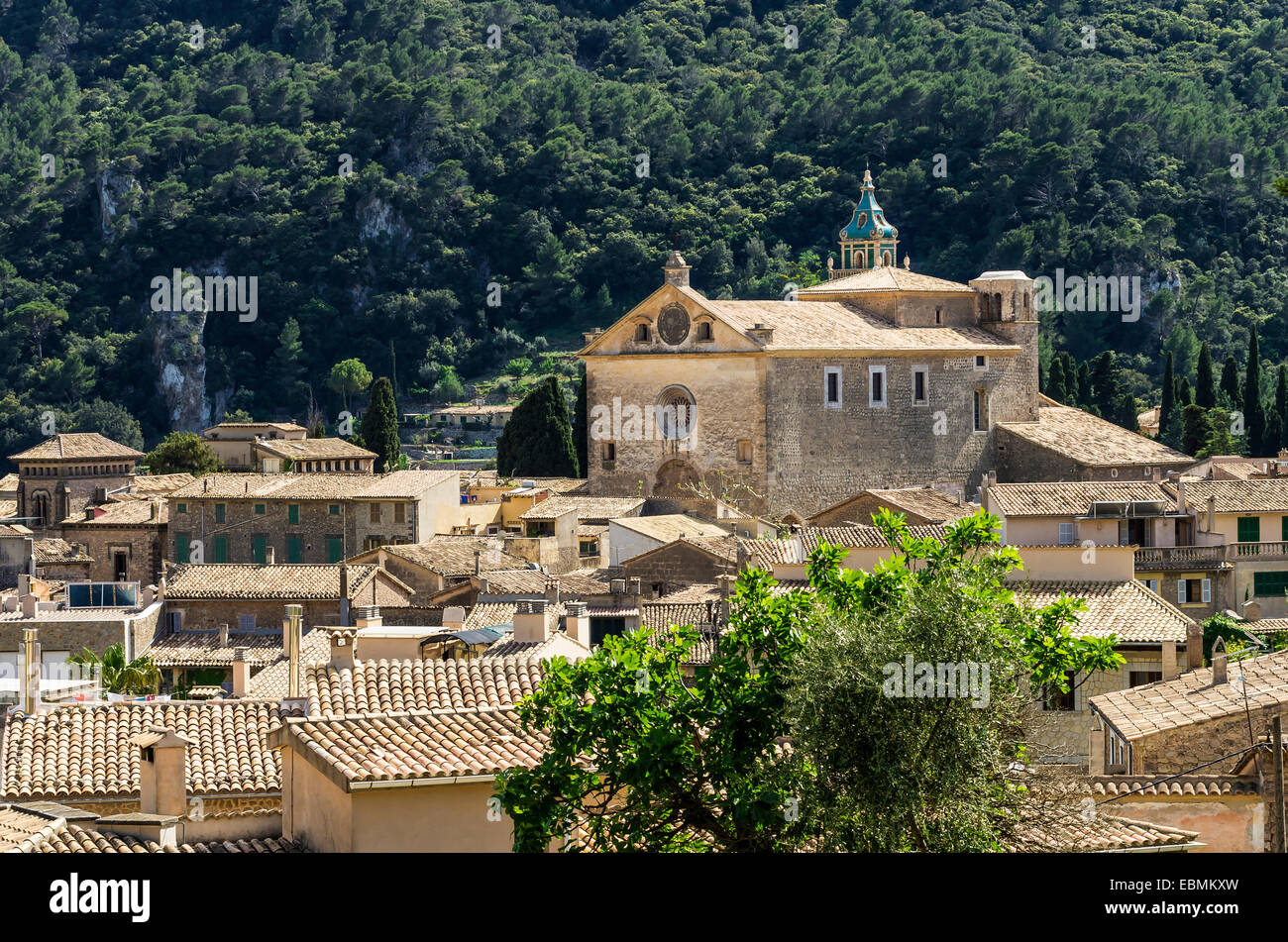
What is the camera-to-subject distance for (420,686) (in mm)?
17062

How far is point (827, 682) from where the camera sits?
12617mm

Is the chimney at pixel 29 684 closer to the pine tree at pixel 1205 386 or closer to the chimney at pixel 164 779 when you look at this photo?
the chimney at pixel 164 779

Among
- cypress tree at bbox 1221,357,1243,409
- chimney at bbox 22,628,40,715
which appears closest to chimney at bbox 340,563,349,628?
chimney at bbox 22,628,40,715

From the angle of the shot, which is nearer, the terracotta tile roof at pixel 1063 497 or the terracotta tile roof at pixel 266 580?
the terracotta tile roof at pixel 1063 497

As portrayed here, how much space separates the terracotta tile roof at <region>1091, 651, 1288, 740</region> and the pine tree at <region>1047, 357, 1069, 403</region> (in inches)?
1896

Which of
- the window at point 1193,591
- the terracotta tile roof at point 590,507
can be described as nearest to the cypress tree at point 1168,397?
the terracotta tile roof at point 590,507

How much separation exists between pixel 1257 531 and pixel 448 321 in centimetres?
8512

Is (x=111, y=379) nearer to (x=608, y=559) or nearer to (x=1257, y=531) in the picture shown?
(x=608, y=559)

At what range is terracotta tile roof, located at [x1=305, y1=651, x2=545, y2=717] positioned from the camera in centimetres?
1661

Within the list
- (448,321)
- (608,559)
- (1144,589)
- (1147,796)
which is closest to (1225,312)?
(448,321)

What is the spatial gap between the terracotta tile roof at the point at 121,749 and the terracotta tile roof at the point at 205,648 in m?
16.6

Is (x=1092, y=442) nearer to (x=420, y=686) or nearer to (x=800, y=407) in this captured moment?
(x=800, y=407)

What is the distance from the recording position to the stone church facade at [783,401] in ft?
172
